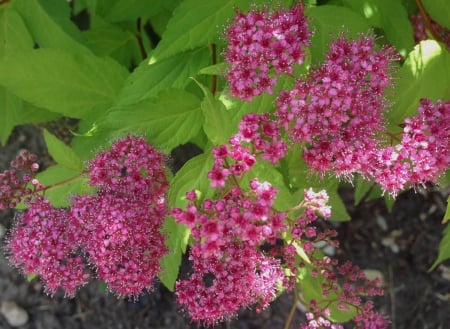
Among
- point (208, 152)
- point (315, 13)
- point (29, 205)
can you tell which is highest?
point (315, 13)

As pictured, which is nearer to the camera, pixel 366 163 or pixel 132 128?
pixel 366 163

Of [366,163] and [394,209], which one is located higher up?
[366,163]

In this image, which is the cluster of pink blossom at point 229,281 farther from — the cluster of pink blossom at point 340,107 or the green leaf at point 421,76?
the green leaf at point 421,76

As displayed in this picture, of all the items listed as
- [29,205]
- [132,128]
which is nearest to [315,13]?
[132,128]

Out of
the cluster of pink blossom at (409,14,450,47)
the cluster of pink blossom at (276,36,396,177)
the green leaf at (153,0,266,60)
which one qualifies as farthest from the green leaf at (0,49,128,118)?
the cluster of pink blossom at (409,14,450,47)

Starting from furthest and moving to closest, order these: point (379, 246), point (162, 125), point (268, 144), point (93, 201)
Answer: point (379, 246) → point (162, 125) → point (93, 201) → point (268, 144)

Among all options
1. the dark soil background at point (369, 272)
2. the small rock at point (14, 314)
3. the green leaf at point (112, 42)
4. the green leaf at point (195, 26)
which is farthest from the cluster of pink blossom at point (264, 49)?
the small rock at point (14, 314)

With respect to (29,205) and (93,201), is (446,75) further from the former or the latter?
(29,205)

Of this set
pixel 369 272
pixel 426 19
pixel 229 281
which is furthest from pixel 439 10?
pixel 369 272
